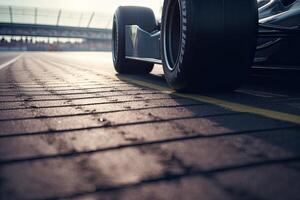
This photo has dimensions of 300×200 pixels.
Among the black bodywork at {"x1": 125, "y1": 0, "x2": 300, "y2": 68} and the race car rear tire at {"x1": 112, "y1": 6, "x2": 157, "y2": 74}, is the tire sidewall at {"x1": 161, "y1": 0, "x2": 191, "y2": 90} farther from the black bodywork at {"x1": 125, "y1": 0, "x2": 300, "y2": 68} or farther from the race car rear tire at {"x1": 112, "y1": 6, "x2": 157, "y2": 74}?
the race car rear tire at {"x1": 112, "y1": 6, "x2": 157, "y2": 74}

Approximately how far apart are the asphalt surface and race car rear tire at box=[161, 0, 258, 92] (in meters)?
0.37

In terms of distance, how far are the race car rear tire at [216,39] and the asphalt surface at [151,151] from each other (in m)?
0.37

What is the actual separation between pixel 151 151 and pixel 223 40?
147cm

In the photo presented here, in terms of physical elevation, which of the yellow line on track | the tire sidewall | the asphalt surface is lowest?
the asphalt surface

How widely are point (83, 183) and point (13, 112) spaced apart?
4.37 ft


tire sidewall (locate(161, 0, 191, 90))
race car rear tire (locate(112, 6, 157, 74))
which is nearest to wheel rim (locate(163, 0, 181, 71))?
tire sidewall (locate(161, 0, 191, 90))

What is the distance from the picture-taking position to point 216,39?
2473mm

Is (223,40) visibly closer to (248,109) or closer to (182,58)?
(182,58)

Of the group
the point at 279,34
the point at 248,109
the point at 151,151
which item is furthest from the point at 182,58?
the point at 151,151

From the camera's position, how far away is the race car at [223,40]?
2.47 meters

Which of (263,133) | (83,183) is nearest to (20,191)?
(83,183)

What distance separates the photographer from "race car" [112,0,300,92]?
2475 mm

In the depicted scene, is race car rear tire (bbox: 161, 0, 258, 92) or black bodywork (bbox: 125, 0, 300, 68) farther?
black bodywork (bbox: 125, 0, 300, 68)

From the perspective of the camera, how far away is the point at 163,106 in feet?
7.60
